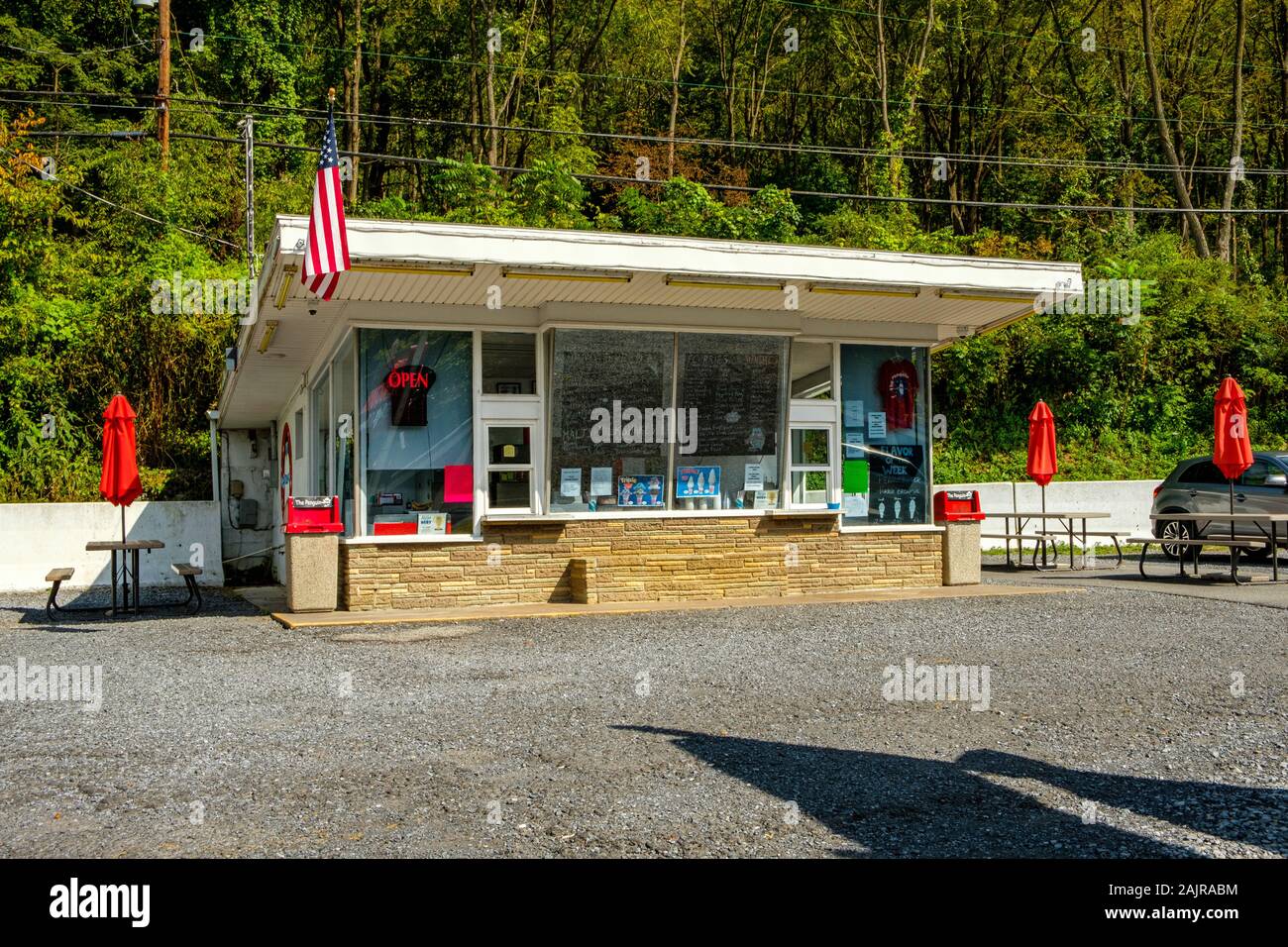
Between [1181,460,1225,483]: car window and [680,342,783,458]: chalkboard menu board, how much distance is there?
31.4 ft

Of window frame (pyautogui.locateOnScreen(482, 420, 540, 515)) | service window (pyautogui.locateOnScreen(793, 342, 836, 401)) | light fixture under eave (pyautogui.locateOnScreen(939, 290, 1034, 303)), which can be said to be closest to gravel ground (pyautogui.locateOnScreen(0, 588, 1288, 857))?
window frame (pyautogui.locateOnScreen(482, 420, 540, 515))

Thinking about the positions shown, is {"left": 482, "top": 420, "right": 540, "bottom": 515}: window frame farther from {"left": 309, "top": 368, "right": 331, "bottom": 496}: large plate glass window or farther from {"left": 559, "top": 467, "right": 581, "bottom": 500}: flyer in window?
{"left": 309, "top": 368, "right": 331, "bottom": 496}: large plate glass window

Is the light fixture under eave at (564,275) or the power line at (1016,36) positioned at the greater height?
the power line at (1016,36)

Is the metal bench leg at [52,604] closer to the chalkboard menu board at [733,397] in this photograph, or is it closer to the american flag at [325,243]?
the american flag at [325,243]

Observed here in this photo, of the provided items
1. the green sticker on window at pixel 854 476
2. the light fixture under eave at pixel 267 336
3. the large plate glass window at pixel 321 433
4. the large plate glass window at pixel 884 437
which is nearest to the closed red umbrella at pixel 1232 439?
the large plate glass window at pixel 884 437

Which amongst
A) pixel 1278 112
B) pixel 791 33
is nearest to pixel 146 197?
pixel 791 33

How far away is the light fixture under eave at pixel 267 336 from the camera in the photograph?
13.6 meters

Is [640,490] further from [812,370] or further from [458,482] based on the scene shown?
[812,370]

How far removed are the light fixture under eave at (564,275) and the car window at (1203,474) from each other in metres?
12.5

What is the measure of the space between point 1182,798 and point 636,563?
28.6 ft

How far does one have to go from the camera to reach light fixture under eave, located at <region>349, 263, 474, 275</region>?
1111 centimetres

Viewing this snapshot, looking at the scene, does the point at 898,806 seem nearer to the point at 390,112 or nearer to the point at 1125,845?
the point at 1125,845

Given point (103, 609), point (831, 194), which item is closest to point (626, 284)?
point (103, 609)
